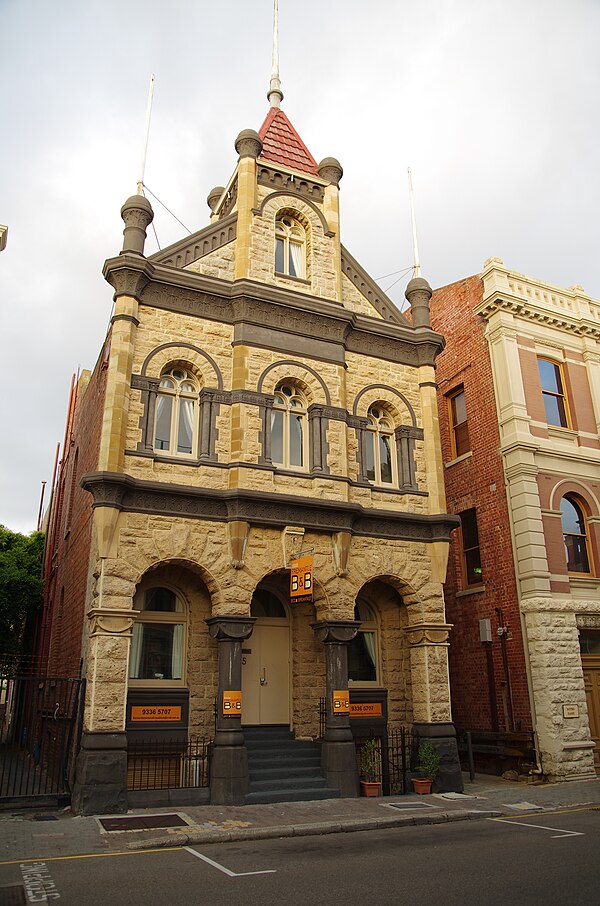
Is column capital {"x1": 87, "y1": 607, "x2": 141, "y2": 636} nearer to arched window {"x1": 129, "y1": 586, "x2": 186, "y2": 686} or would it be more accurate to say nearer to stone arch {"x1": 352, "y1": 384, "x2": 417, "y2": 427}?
arched window {"x1": 129, "y1": 586, "x2": 186, "y2": 686}

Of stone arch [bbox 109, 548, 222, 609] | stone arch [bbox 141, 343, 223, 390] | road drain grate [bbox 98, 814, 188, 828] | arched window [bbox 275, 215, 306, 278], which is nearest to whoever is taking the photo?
road drain grate [bbox 98, 814, 188, 828]

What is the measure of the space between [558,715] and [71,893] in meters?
12.6

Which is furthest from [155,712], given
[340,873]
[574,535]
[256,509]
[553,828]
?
[574,535]

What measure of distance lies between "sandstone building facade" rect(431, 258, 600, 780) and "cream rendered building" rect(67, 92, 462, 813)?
2.88 meters

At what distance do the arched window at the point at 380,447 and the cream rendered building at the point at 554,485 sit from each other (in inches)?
145

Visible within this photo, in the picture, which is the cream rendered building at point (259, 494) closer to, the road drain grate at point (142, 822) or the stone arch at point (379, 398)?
the stone arch at point (379, 398)

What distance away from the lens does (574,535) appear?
1931cm

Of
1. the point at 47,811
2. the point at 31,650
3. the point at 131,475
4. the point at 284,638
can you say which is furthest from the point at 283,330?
the point at 31,650

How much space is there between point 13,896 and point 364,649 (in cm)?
1035

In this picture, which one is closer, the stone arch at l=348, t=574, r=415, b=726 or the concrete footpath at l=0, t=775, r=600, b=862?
the concrete footpath at l=0, t=775, r=600, b=862

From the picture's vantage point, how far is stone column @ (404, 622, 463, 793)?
1497 cm

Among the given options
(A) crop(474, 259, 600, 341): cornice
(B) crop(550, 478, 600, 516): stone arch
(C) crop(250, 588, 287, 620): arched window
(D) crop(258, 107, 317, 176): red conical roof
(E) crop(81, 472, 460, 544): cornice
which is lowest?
(C) crop(250, 588, 287, 620): arched window

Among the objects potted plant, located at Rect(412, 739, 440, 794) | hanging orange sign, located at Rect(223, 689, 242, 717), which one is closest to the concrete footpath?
potted plant, located at Rect(412, 739, 440, 794)

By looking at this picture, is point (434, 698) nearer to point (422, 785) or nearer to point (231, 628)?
point (422, 785)
